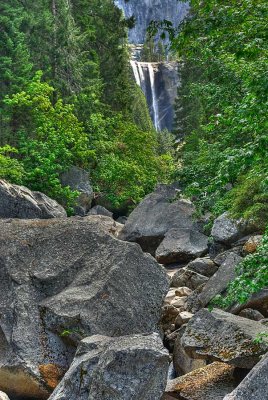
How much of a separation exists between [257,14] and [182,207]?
673 inches

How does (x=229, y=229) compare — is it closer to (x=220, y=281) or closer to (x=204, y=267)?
(x=204, y=267)

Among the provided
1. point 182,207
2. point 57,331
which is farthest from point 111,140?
point 57,331

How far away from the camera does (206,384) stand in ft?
26.4

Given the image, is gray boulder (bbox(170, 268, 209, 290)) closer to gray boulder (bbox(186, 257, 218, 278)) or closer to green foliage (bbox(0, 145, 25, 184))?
gray boulder (bbox(186, 257, 218, 278))

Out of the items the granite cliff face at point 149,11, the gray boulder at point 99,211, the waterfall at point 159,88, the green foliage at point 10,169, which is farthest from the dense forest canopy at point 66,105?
the granite cliff face at point 149,11

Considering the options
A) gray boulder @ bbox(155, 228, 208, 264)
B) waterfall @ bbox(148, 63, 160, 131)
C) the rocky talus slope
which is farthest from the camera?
waterfall @ bbox(148, 63, 160, 131)

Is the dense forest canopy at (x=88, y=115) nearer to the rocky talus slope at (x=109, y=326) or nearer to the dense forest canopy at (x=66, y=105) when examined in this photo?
the dense forest canopy at (x=66, y=105)

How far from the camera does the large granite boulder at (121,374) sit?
702 centimetres

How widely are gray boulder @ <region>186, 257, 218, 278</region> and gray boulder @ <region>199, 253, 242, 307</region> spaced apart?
11.8ft

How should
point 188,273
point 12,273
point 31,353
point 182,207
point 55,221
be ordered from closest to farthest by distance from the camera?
1. point 31,353
2. point 12,273
3. point 55,221
4. point 188,273
5. point 182,207

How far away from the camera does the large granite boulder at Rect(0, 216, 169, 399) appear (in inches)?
376

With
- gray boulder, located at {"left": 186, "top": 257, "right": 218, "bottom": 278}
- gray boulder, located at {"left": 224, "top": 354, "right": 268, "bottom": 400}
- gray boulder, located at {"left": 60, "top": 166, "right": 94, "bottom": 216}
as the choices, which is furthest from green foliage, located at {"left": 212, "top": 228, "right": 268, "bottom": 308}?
gray boulder, located at {"left": 60, "top": 166, "right": 94, "bottom": 216}

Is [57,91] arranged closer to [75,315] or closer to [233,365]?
[75,315]

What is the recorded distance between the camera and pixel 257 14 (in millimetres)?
6621
